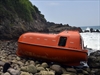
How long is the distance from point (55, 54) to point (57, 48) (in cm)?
34

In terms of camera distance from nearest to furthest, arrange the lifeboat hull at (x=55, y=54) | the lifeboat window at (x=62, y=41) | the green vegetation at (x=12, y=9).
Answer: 1. the lifeboat hull at (x=55, y=54)
2. the lifeboat window at (x=62, y=41)
3. the green vegetation at (x=12, y=9)

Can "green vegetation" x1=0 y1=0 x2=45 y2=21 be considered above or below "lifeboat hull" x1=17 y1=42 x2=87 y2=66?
above

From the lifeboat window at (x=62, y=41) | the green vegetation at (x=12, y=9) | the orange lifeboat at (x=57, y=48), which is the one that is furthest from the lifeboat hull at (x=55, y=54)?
the green vegetation at (x=12, y=9)

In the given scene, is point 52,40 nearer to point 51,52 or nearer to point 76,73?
point 51,52

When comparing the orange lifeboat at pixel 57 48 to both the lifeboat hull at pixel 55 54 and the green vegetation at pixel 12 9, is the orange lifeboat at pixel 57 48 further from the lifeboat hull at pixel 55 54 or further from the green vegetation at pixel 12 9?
the green vegetation at pixel 12 9

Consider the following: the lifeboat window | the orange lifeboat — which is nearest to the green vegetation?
the orange lifeboat

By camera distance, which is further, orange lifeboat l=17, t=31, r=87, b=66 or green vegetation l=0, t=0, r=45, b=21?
green vegetation l=0, t=0, r=45, b=21

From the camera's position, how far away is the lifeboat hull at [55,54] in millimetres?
8914

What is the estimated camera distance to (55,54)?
923 cm

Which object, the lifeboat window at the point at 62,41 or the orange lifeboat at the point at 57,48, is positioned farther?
the lifeboat window at the point at 62,41

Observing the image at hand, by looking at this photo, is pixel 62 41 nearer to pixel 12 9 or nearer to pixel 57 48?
pixel 57 48

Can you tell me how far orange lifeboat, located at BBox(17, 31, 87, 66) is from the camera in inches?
353

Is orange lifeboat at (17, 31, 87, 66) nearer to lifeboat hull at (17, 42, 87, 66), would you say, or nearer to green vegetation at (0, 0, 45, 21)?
lifeboat hull at (17, 42, 87, 66)

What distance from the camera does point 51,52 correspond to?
930 cm
